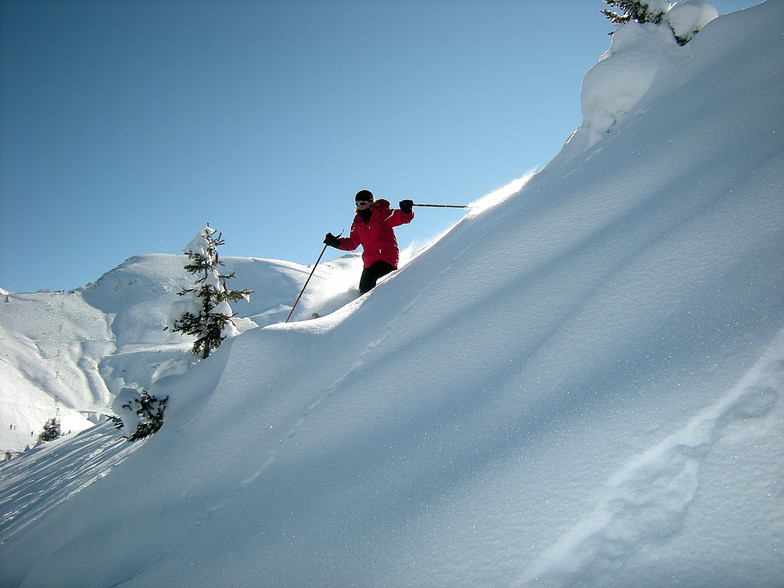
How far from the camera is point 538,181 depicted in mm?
5707

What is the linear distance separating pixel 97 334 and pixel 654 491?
134 m

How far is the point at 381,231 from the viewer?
23.8 ft

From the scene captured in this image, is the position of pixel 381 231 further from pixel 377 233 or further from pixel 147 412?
pixel 147 412

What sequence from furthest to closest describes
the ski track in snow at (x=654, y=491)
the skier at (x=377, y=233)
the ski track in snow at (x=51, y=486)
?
the skier at (x=377, y=233) → the ski track in snow at (x=51, y=486) → the ski track in snow at (x=654, y=491)

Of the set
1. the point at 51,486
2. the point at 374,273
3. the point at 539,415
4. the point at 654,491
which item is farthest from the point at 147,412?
the point at 654,491

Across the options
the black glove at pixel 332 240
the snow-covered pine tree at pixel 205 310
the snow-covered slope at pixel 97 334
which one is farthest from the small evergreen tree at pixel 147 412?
the snow-covered slope at pixel 97 334

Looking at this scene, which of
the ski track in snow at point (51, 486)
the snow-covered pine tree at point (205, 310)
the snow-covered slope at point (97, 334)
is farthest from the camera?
the snow-covered slope at point (97, 334)

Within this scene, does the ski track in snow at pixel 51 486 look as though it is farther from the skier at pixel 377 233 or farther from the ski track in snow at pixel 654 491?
the ski track in snow at pixel 654 491

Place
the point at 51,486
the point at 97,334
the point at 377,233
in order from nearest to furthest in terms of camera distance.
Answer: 1. the point at 51,486
2. the point at 377,233
3. the point at 97,334

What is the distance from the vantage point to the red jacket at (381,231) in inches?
282

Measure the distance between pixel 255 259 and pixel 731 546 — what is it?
11676cm

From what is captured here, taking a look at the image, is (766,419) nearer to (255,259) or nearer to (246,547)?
(246,547)

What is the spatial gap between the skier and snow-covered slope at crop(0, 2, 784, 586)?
96.2 inches

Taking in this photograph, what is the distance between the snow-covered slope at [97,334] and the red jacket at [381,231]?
59.5 metres
